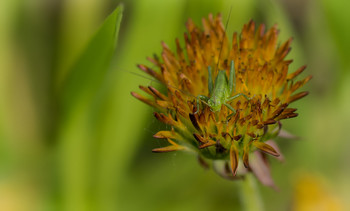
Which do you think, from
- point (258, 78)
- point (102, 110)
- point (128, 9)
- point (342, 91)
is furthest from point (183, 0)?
point (258, 78)

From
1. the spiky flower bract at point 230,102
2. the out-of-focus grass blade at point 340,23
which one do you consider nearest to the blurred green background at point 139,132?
the out-of-focus grass blade at point 340,23

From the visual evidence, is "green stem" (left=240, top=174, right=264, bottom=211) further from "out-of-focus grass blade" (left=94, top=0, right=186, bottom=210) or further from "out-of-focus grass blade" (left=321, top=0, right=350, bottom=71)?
"out-of-focus grass blade" (left=321, top=0, right=350, bottom=71)

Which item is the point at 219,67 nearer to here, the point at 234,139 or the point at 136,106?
the point at 234,139

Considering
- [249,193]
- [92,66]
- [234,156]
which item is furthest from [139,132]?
[234,156]

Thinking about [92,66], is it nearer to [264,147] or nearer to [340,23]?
[264,147]

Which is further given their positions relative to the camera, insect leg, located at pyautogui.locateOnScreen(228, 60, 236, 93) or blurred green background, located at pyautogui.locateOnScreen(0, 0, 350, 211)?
→ blurred green background, located at pyautogui.locateOnScreen(0, 0, 350, 211)

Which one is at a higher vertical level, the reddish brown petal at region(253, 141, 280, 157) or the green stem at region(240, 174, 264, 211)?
the reddish brown petal at region(253, 141, 280, 157)

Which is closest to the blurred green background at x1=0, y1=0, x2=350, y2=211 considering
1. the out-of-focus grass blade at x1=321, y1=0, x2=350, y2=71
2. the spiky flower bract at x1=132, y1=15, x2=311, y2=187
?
the out-of-focus grass blade at x1=321, y1=0, x2=350, y2=71
